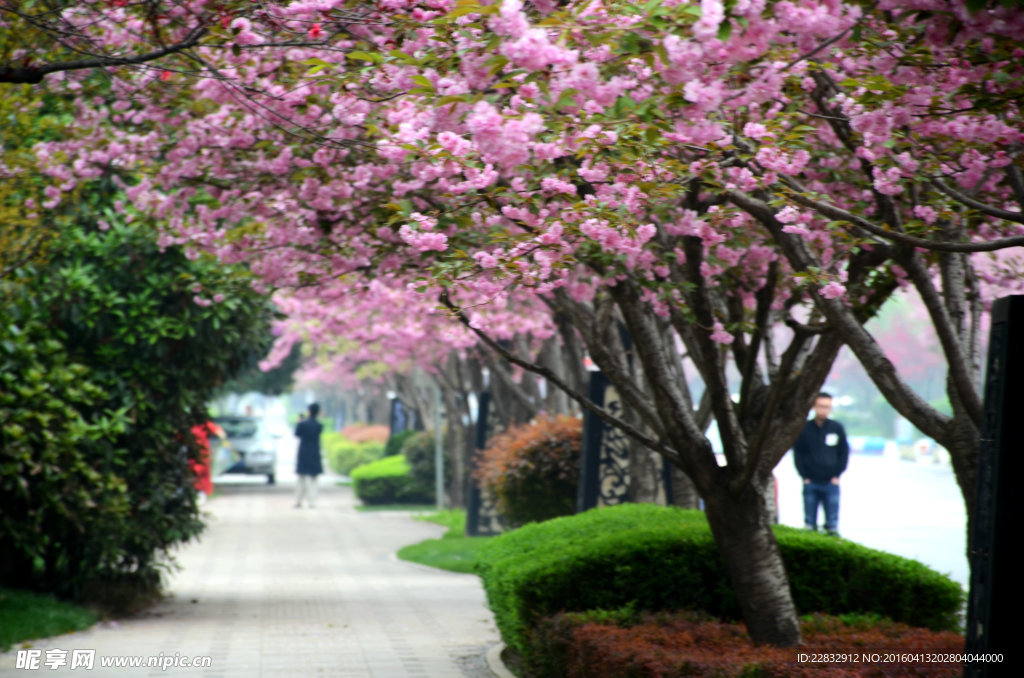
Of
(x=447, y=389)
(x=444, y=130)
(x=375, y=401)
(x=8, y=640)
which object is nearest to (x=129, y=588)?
(x=8, y=640)

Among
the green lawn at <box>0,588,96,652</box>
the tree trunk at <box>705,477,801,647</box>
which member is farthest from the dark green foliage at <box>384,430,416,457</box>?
the tree trunk at <box>705,477,801,647</box>

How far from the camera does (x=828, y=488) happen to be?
44.7 ft

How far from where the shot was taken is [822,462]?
1359 centimetres

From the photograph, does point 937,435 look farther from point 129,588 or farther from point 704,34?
point 129,588

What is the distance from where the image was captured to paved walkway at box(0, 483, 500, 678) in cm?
886

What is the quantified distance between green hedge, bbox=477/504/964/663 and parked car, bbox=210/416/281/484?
28.5 meters

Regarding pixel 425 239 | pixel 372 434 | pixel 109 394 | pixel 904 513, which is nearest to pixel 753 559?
pixel 425 239

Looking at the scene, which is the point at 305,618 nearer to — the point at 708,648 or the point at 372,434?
the point at 708,648

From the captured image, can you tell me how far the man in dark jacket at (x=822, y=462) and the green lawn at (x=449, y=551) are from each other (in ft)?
12.2

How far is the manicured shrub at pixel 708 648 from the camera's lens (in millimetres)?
5605

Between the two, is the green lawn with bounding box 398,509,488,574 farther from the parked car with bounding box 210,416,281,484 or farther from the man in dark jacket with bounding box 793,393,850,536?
the parked car with bounding box 210,416,281,484

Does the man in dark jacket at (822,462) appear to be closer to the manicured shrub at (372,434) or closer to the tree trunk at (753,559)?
the tree trunk at (753,559)

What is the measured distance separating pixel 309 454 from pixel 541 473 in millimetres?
13913

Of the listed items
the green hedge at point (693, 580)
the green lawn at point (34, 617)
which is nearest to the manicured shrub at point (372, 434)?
the green lawn at point (34, 617)
